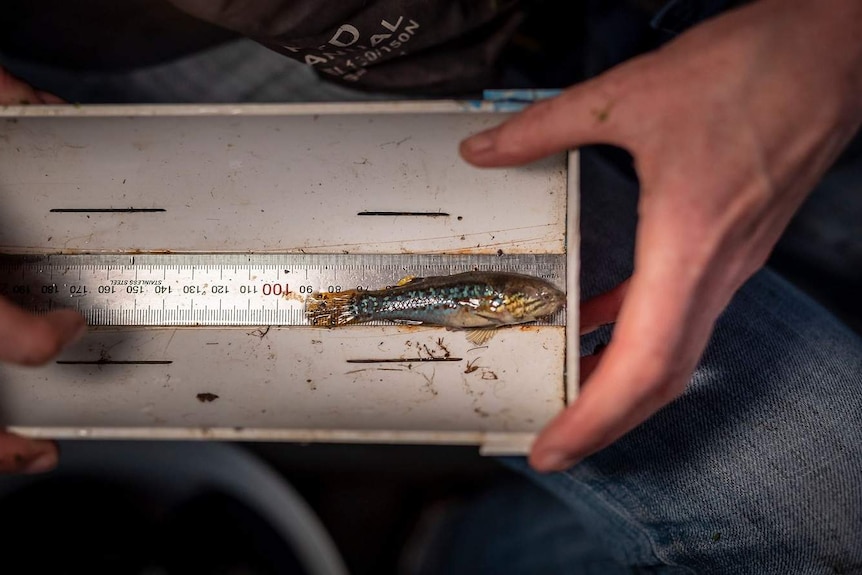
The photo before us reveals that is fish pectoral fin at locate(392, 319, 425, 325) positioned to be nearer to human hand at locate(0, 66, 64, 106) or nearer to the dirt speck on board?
the dirt speck on board

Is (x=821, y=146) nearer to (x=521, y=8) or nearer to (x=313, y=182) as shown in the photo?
(x=521, y=8)

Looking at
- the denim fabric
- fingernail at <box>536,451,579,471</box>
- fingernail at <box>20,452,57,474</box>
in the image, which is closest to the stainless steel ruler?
fingernail at <box>20,452,57,474</box>

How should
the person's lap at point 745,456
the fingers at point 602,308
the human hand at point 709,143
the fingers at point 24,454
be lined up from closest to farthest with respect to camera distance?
the human hand at point 709,143
the fingers at point 24,454
the fingers at point 602,308
the person's lap at point 745,456

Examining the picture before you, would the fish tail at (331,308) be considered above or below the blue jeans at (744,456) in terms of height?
above

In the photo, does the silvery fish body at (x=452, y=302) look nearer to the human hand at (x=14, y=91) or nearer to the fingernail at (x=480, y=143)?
the fingernail at (x=480, y=143)

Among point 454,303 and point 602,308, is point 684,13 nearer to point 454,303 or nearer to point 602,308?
point 602,308

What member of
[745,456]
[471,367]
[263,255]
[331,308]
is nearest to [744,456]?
[745,456]

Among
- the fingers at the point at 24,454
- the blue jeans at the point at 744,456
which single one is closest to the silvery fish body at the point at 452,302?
the blue jeans at the point at 744,456
